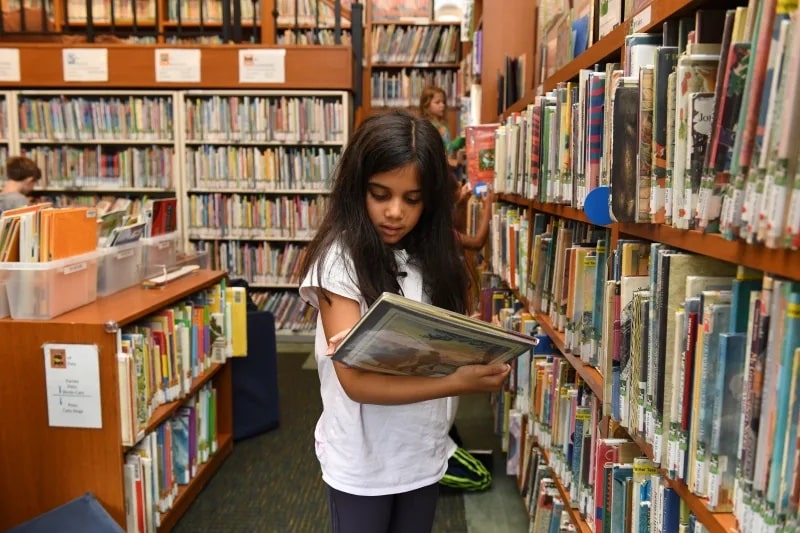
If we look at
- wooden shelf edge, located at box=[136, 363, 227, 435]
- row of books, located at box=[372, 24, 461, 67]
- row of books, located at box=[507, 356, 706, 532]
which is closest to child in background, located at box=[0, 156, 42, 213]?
wooden shelf edge, located at box=[136, 363, 227, 435]

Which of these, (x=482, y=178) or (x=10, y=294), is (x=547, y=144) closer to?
(x=482, y=178)

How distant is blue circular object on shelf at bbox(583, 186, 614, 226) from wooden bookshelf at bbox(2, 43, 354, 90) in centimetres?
372

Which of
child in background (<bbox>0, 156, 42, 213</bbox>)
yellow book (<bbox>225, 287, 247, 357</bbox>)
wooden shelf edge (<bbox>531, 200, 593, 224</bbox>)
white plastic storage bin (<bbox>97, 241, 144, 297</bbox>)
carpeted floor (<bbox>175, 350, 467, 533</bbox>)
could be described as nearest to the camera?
wooden shelf edge (<bbox>531, 200, 593, 224</bbox>)

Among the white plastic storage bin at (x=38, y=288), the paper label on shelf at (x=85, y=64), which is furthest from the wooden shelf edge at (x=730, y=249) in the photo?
the paper label on shelf at (x=85, y=64)

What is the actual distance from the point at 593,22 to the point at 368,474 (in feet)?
3.80

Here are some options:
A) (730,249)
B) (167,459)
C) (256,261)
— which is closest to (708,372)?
(730,249)

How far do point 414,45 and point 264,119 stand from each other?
178 cm

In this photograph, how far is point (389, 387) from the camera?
1.17 m

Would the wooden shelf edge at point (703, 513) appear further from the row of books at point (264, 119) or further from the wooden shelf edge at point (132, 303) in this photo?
the row of books at point (264, 119)

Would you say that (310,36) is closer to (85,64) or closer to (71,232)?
(85,64)

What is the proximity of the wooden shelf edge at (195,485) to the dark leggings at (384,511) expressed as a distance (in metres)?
1.18

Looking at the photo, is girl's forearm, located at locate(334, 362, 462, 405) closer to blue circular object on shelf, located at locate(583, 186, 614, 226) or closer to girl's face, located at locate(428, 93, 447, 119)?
blue circular object on shelf, located at locate(583, 186, 614, 226)

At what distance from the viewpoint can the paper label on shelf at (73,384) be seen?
1.94m

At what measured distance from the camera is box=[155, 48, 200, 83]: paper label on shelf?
15.4 feet
